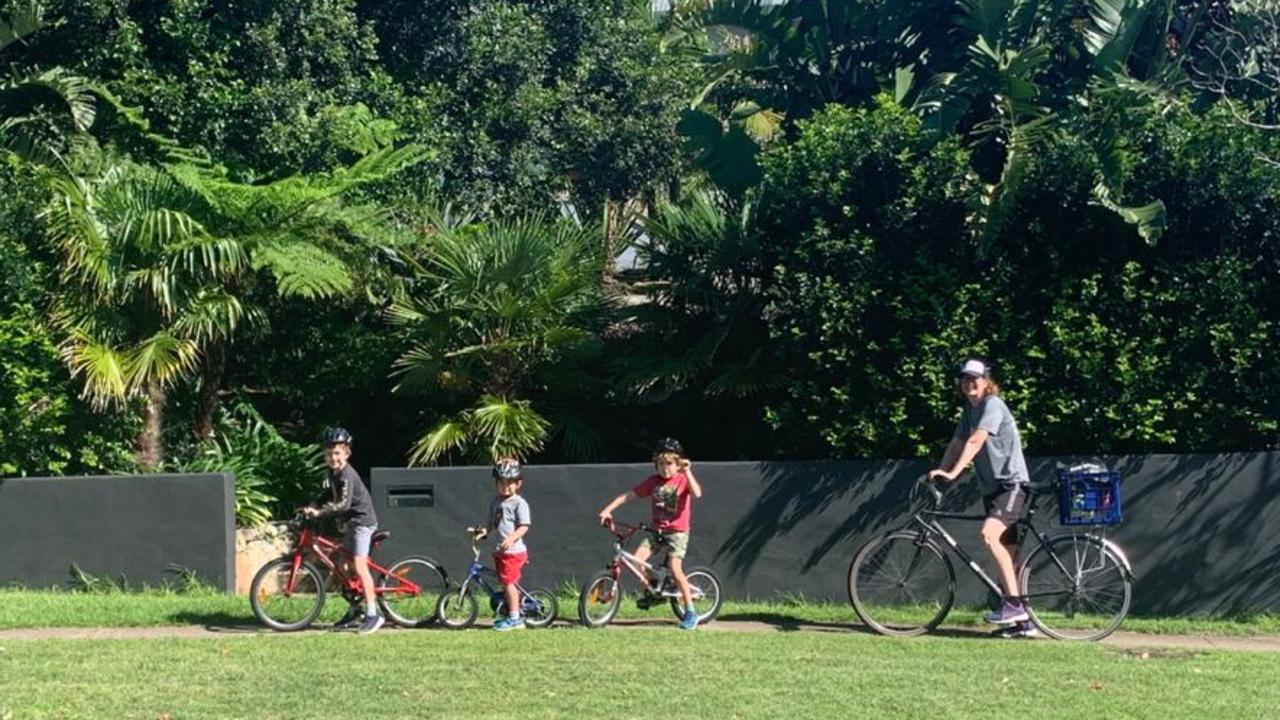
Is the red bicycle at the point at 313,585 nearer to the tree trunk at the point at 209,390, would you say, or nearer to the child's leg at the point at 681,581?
the child's leg at the point at 681,581

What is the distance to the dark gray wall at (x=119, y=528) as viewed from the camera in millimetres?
13406

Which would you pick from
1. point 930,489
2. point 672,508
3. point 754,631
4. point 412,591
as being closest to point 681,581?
point 672,508

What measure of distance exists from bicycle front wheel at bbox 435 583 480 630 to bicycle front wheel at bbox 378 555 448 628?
8cm

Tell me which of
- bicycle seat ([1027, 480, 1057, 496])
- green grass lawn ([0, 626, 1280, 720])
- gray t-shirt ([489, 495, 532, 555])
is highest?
bicycle seat ([1027, 480, 1057, 496])

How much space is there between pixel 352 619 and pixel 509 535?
1367mm

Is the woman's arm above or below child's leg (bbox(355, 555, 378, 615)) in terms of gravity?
above

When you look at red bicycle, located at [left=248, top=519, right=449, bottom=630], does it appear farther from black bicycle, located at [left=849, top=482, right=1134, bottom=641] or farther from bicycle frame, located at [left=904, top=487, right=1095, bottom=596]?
bicycle frame, located at [left=904, top=487, right=1095, bottom=596]

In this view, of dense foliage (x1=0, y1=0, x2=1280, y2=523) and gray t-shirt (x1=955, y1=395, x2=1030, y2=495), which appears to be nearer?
gray t-shirt (x1=955, y1=395, x2=1030, y2=495)

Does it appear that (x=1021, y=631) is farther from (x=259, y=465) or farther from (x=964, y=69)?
(x=259, y=465)

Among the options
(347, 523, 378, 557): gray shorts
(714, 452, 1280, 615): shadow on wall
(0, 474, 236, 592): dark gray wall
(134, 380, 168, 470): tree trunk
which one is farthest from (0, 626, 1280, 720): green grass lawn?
(134, 380, 168, 470): tree trunk

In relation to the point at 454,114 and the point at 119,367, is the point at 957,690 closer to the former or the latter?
the point at 119,367

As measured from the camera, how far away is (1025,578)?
10.7 m

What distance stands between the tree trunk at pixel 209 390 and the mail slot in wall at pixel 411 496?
2689 mm

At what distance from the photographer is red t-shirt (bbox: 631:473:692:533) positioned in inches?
442
